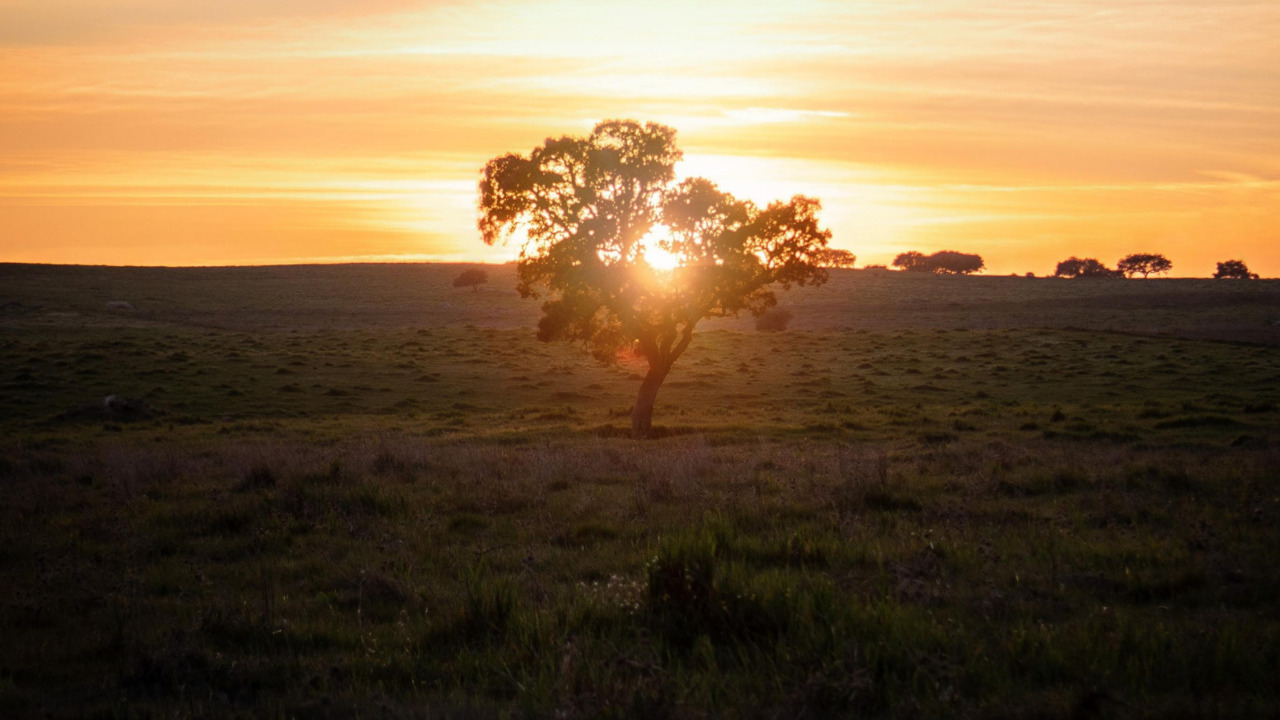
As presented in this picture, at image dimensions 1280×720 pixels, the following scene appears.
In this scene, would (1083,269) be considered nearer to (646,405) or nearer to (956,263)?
(956,263)

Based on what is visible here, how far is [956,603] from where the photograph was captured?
24.3 ft

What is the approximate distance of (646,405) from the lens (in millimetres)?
29172

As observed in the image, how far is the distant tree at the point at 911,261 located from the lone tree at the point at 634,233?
114 metres

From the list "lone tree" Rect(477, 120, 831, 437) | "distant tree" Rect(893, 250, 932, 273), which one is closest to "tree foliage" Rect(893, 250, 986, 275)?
"distant tree" Rect(893, 250, 932, 273)

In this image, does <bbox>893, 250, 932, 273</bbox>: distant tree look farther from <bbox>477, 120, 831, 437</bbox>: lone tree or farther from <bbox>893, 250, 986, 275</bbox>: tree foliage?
<bbox>477, 120, 831, 437</bbox>: lone tree

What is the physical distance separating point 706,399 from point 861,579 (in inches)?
1191

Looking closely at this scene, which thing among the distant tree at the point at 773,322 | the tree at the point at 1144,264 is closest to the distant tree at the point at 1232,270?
the tree at the point at 1144,264

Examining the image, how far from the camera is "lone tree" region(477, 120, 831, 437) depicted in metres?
27.0

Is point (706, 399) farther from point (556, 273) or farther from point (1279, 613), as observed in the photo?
point (1279, 613)

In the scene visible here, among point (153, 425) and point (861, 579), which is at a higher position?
point (861, 579)

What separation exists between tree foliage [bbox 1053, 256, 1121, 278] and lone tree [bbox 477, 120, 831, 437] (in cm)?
11377

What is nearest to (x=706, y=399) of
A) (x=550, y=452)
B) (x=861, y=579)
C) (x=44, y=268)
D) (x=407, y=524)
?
(x=550, y=452)

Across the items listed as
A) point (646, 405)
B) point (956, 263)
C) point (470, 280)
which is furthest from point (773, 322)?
point (956, 263)

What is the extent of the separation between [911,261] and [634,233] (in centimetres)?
12135
